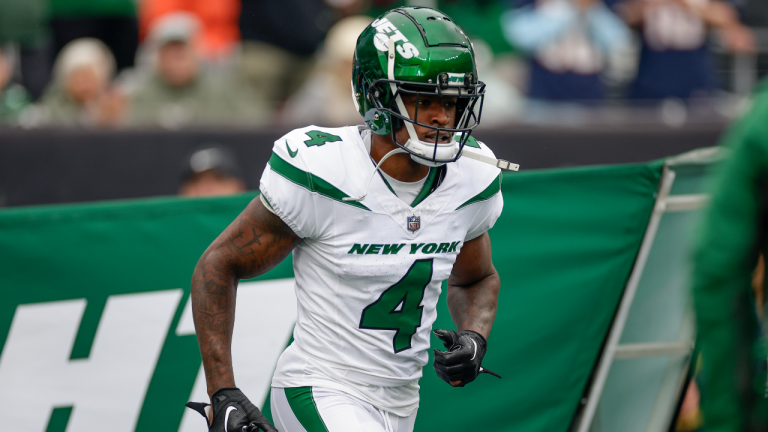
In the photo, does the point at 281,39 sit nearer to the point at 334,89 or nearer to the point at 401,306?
the point at 334,89

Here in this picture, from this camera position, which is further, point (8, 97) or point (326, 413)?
point (8, 97)

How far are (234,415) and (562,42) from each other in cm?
639

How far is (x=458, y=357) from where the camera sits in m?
2.77

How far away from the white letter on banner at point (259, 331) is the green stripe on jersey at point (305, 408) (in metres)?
1.09

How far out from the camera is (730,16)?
349 inches

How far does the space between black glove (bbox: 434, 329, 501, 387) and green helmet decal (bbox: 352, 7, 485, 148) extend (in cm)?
61

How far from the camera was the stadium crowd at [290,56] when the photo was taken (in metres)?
7.01

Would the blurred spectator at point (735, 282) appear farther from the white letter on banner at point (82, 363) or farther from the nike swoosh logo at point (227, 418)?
the white letter on banner at point (82, 363)

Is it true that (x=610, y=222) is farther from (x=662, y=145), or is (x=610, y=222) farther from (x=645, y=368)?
(x=662, y=145)

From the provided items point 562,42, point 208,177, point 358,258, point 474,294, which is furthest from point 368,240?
point 562,42

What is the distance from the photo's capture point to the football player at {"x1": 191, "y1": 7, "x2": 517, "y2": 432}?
8.97 ft

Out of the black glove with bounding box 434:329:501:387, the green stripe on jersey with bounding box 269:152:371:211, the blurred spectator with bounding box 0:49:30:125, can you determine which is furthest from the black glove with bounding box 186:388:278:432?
the blurred spectator with bounding box 0:49:30:125

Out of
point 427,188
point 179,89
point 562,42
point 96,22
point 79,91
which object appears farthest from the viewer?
point 562,42

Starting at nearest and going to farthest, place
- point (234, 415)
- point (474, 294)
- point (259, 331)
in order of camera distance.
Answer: point (234, 415)
point (474, 294)
point (259, 331)
